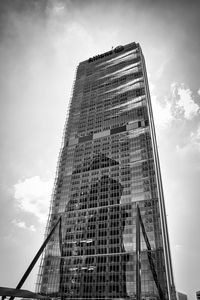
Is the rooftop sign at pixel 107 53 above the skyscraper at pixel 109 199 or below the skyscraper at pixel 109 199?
above

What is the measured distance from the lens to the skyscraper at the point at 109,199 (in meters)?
76.1

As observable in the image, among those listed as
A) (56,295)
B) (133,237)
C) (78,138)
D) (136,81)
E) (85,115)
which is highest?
(136,81)

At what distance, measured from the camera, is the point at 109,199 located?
94.4 metres

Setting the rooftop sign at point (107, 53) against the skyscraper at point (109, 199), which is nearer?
the skyscraper at point (109, 199)

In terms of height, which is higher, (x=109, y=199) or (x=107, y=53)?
(x=107, y=53)

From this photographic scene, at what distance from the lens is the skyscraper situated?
76062 mm

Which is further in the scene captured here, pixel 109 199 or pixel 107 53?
pixel 107 53

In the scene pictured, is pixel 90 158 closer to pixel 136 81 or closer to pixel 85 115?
pixel 85 115

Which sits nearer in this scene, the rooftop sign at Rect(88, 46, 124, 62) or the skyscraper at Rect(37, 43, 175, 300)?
the skyscraper at Rect(37, 43, 175, 300)

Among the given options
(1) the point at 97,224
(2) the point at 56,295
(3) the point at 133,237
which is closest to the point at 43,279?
(2) the point at 56,295

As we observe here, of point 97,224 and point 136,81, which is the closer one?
point 97,224

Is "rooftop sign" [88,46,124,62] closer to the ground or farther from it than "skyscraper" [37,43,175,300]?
farther from it

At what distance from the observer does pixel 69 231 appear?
94.3 m

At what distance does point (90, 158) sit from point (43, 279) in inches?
2047
